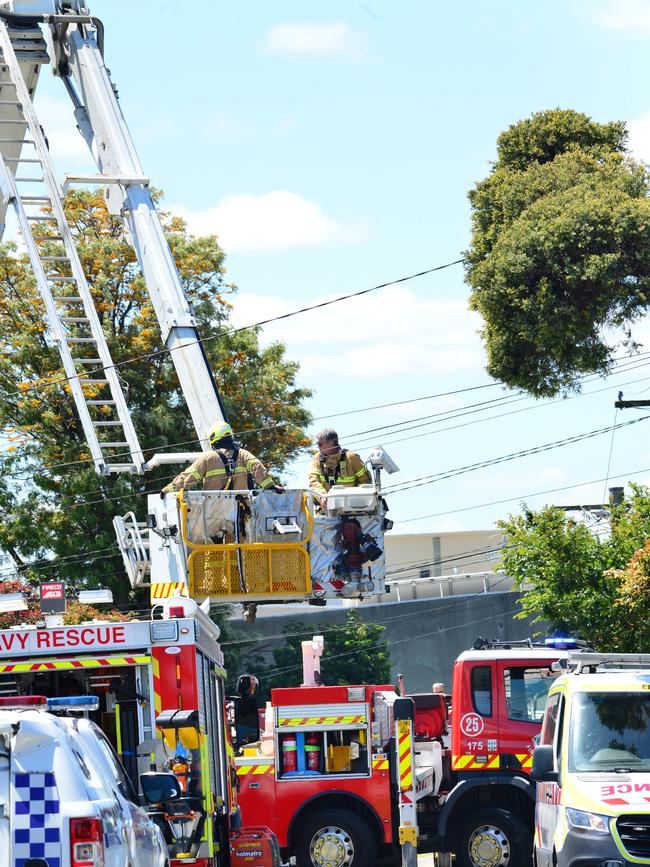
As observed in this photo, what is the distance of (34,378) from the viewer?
32.2 m

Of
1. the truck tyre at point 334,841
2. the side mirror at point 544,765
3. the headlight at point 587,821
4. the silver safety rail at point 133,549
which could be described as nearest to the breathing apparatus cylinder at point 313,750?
the truck tyre at point 334,841

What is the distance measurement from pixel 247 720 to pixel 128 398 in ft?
60.5

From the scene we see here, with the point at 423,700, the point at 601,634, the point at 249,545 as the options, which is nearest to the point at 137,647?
the point at 249,545

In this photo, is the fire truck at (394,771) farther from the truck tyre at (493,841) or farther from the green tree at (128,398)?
the green tree at (128,398)

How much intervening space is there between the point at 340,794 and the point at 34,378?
18384 millimetres

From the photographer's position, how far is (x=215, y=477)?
1366 centimetres

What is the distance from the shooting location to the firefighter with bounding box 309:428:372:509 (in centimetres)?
1423

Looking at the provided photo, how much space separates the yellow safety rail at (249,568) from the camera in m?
13.5

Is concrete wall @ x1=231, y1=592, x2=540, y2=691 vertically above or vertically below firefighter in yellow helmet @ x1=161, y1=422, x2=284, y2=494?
above

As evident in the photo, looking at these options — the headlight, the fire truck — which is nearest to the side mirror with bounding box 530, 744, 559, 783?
the headlight

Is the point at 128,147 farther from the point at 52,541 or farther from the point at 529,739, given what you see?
the point at 52,541

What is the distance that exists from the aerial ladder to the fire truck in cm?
207

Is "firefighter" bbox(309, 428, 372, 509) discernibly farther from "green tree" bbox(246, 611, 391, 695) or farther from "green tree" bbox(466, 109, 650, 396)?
"green tree" bbox(246, 611, 391, 695)

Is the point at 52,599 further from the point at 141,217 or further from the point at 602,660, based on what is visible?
the point at 141,217
